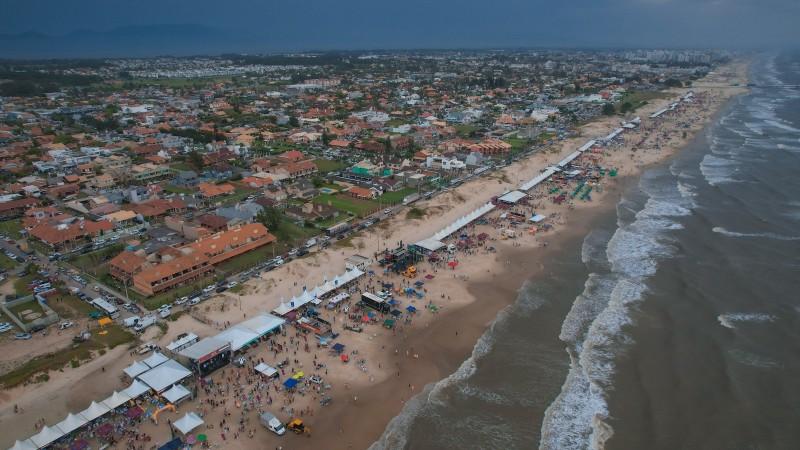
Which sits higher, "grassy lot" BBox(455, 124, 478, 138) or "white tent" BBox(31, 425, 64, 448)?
"grassy lot" BBox(455, 124, 478, 138)

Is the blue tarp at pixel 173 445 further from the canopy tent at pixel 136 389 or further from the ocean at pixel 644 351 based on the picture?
the ocean at pixel 644 351

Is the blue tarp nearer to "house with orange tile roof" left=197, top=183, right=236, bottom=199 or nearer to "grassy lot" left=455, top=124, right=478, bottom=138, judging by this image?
"house with orange tile roof" left=197, top=183, right=236, bottom=199

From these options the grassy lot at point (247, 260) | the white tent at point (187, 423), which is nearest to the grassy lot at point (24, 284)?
the grassy lot at point (247, 260)

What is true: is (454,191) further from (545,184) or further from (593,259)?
(593,259)

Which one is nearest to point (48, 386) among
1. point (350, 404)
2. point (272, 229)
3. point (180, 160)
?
point (350, 404)

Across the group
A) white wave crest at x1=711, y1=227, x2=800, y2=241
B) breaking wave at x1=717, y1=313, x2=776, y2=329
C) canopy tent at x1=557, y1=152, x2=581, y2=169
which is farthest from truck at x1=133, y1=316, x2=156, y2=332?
canopy tent at x1=557, y1=152, x2=581, y2=169

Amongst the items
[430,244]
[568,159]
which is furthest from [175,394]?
[568,159]
